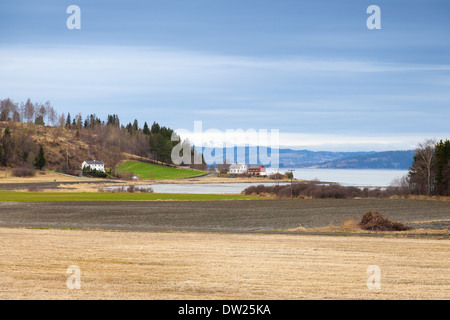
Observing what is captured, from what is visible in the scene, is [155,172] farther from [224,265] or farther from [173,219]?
[224,265]

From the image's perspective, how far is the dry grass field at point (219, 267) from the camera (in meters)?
12.4

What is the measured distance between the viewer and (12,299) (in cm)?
1129

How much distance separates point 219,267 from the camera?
52.5ft

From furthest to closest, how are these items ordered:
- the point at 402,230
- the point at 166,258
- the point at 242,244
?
the point at 402,230 → the point at 242,244 → the point at 166,258

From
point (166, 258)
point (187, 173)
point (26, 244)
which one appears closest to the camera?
point (166, 258)

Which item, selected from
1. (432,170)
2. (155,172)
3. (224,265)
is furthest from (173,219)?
(155,172)

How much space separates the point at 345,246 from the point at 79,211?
29209mm

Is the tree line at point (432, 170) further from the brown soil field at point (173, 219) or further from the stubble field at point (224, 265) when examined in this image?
the stubble field at point (224, 265)

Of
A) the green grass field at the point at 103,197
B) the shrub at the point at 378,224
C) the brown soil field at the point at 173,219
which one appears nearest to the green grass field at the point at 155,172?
the green grass field at the point at 103,197

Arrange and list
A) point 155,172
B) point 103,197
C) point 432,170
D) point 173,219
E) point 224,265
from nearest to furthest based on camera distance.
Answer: point 224,265 < point 173,219 < point 103,197 < point 432,170 < point 155,172

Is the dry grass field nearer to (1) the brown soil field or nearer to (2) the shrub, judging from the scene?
(2) the shrub

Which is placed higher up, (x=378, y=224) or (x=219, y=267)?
(x=219, y=267)

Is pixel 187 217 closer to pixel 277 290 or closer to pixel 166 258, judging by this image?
pixel 166 258
